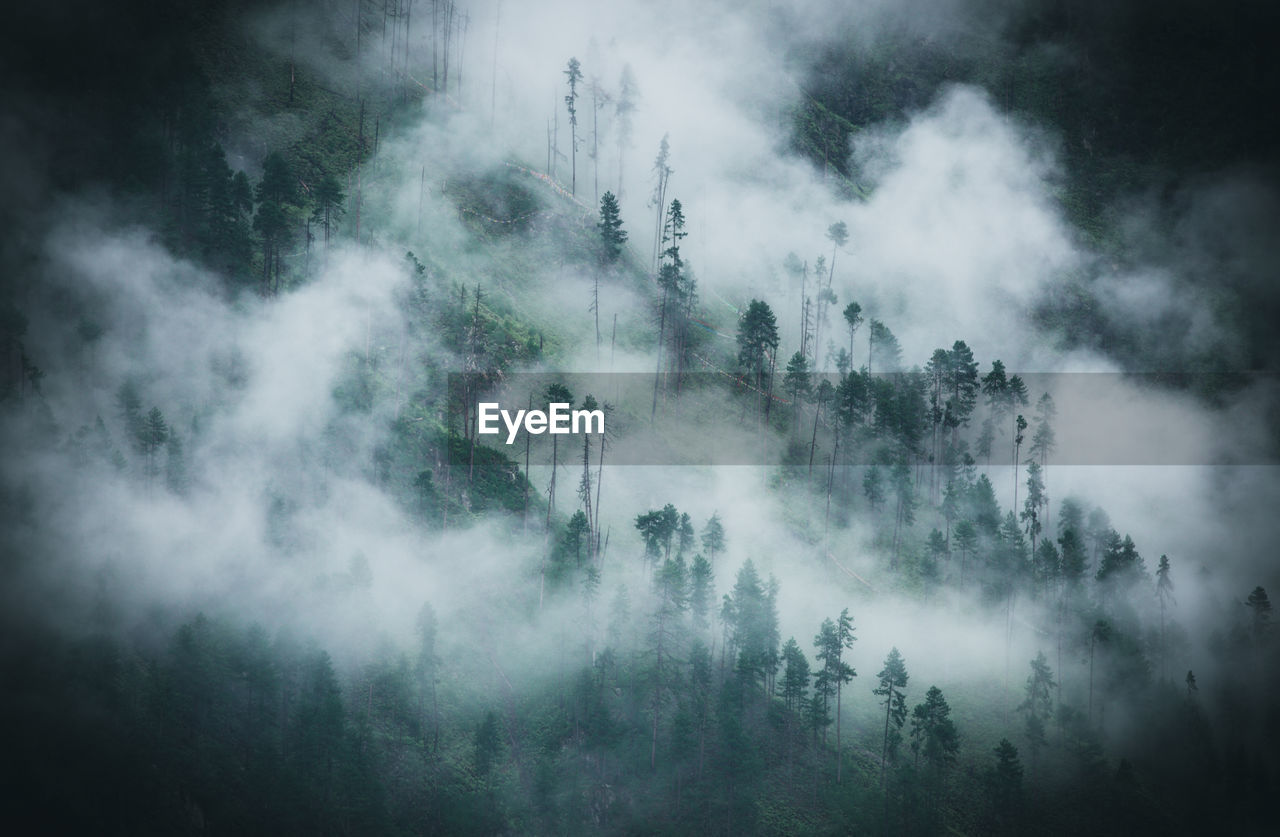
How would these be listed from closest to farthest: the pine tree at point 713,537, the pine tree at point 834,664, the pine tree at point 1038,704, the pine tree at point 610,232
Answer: the pine tree at point 834,664 → the pine tree at point 1038,704 → the pine tree at point 713,537 → the pine tree at point 610,232

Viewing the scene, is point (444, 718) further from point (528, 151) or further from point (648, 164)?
point (648, 164)

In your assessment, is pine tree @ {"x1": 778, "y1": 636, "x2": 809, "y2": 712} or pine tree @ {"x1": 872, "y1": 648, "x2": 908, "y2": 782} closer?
pine tree @ {"x1": 872, "y1": 648, "x2": 908, "y2": 782}

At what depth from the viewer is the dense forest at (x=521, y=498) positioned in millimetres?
93812

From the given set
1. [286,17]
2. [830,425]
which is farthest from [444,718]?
[286,17]

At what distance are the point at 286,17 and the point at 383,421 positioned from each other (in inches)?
3410

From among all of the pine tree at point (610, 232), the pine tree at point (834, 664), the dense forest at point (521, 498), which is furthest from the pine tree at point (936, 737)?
the pine tree at point (610, 232)

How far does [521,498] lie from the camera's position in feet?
373

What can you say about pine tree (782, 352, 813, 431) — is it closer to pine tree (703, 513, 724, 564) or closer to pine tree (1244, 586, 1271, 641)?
pine tree (703, 513, 724, 564)

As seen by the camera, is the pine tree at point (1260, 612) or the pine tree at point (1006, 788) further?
the pine tree at point (1260, 612)

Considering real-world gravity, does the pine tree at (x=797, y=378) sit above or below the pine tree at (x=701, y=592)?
above

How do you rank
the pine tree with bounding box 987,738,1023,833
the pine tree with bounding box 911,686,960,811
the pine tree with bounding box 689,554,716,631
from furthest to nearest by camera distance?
the pine tree with bounding box 689,554,716,631
the pine tree with bounding box 911,686,960,811
the pine tree with bounding box 987,738,1023,833

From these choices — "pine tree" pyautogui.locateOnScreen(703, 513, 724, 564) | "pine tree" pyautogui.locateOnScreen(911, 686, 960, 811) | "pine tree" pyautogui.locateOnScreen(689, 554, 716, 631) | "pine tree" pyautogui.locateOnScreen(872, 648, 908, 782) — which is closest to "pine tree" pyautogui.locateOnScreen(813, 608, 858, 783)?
"pine tree" pyautogui.locateOnScreen(872, 648, 908, 782)

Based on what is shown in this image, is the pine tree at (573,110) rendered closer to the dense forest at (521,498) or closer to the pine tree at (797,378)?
the dense forest at (521,498)

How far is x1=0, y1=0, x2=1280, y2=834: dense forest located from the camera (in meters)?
93.8
